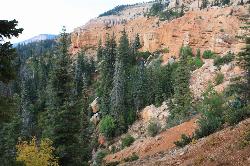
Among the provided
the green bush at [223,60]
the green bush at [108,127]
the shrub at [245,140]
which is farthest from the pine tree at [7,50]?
the green bush at [223,60]

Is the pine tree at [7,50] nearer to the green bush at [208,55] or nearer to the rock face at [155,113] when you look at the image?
the rock face at [155,113]

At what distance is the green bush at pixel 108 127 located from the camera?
265 feet

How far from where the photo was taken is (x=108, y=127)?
80.8m

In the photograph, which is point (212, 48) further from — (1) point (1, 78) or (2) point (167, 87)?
(1) point (1, 78)

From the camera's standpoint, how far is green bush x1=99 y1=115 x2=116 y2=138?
80.7 meters

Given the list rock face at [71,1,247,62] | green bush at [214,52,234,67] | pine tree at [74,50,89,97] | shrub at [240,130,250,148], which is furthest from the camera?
pine tree at [74,50,89,97]

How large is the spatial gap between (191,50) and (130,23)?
6917 cm

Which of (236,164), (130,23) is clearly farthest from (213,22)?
(236,164)

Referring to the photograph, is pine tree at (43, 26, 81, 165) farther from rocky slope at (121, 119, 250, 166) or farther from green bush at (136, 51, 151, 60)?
green bush at (136, 51, 151, 60)

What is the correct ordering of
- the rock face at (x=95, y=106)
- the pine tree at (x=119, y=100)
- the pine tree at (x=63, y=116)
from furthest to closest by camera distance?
the rock face at (x=95, y=106) < the pine tree at (x=119, y=100) < the pine tree at (x=63, y=116)

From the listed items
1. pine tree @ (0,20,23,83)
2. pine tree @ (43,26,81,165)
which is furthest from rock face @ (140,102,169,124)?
pine tree @ (0,20,23,83)

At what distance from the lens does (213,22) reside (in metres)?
108

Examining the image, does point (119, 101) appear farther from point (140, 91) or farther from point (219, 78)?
point (219, 78)

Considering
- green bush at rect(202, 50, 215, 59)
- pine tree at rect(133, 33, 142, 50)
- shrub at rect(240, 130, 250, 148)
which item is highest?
shrub at rect(240, 130, 250, 148)
